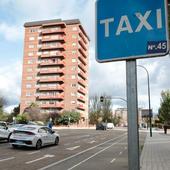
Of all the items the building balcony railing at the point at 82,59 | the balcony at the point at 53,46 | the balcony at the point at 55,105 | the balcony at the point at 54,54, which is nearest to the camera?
the balcony at the point at 55,105

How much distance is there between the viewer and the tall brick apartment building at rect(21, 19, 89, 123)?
10981cm

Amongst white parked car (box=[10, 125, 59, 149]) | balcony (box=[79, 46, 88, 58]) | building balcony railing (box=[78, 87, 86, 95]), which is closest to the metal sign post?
white parked car (box=[10, 125, 59, 149])

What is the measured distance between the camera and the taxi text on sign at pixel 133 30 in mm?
3043

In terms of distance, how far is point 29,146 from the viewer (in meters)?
23.0

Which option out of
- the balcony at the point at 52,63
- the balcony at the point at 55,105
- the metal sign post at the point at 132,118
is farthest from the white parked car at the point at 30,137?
the balcony at the point at 52,63

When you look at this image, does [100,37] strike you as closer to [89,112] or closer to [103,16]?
[103,16]

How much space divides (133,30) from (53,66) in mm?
109886

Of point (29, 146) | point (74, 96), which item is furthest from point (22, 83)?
point (29, 146)

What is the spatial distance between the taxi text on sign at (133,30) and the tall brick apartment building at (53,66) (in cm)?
10469

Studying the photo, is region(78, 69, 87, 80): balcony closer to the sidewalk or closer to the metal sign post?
the sidewalk

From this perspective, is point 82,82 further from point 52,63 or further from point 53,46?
point 53,46

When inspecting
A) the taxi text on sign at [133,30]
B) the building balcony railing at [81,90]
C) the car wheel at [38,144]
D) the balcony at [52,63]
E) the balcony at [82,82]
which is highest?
the balcony at [52,63]

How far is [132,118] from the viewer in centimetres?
291

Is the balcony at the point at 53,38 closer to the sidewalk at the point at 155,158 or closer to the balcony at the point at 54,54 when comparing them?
the balcony at the point at 54,54
